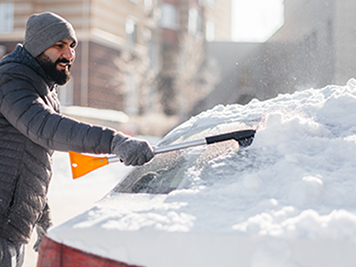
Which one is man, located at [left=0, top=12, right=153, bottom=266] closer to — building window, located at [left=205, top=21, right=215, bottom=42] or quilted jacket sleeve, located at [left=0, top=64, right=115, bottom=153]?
quilted jacket sleeve, located at [left=0, top=64, right=115, bottom=153]

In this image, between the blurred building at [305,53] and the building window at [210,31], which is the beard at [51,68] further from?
the building window at [210,31]

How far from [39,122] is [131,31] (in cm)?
1612

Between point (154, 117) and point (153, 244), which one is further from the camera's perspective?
point (154, 117)

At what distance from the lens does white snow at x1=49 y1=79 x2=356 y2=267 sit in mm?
1098

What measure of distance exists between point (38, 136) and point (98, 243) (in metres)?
0.68

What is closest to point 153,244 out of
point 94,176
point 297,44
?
point 297,44

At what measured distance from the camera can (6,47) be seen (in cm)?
1456

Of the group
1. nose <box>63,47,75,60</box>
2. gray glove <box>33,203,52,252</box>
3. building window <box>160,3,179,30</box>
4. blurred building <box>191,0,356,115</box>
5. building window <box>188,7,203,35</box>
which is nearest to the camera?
nose <box>63,47,75,60</box>

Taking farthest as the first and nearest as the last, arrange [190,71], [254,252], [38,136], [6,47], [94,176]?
[190,71] < [6,47] < [94,176] < [38,136] < [254,252]

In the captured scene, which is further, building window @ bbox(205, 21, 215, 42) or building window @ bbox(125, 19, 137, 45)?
building window @ bbox(205, 21, 215, 42)

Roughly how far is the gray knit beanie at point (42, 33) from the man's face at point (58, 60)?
4 centimetres

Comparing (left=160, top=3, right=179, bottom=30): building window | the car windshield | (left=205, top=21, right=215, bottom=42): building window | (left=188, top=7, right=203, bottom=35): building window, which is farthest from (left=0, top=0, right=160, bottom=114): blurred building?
the car windshield

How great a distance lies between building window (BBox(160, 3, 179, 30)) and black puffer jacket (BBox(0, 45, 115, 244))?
21.1 metres

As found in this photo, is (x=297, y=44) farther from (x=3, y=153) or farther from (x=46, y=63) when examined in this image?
(x=3, y=153)
